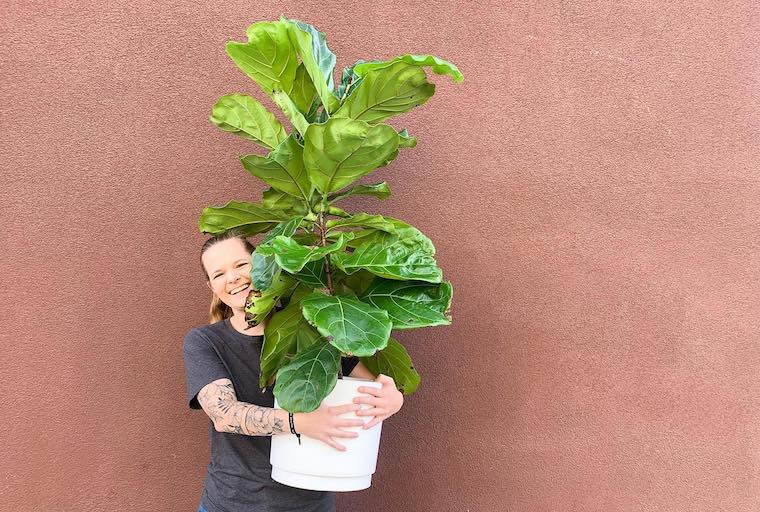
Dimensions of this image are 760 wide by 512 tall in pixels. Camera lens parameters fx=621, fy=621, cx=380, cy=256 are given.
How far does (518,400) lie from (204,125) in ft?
4.37

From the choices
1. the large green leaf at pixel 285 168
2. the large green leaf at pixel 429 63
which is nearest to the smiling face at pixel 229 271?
the large green leaf at pixel 285 168

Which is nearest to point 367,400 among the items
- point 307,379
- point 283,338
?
point 307,379

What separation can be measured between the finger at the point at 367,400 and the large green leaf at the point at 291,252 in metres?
0.35

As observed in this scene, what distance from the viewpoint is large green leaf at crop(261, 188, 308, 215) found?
158 cm

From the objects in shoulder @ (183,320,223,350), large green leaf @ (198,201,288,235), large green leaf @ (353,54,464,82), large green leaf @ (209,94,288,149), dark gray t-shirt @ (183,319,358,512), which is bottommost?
dark gray t-shirt @ (183,319,358,512)

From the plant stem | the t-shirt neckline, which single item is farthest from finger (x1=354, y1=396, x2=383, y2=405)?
the t-shirt neckline

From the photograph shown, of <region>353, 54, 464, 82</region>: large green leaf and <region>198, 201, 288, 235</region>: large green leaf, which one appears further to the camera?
<region>198, 201, 288, 235</region>: large green leaf

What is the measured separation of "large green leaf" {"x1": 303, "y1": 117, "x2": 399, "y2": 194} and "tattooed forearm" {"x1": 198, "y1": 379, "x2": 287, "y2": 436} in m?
0.53

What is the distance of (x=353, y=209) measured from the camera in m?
2.03

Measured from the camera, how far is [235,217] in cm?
155

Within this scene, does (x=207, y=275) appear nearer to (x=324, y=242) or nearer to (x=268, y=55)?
(x=324, y=242)

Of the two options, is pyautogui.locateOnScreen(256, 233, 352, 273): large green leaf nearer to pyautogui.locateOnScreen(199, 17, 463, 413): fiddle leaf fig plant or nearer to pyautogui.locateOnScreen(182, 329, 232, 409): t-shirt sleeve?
pyautogui.locateOnScreen(199, 17, 463, 413): fiddle leaf fig plant

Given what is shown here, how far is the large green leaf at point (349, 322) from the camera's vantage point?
1.24 metres

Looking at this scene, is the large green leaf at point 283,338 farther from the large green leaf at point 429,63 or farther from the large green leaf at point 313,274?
the large green leaf at point 429,63
